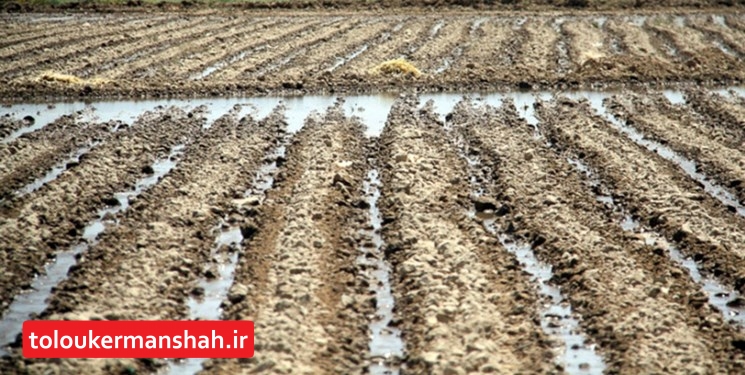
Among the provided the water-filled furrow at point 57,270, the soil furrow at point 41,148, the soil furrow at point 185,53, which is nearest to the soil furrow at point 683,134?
the water-filled furrow at point 57,270

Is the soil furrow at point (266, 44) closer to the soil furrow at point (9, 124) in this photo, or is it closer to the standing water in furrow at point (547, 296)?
the soil furrow at point (9, 124)

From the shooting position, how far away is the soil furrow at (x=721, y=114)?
17.0 meters

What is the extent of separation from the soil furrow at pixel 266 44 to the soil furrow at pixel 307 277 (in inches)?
357

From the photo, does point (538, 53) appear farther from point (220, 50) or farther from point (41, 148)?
point (41, 148)

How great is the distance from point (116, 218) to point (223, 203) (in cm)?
121

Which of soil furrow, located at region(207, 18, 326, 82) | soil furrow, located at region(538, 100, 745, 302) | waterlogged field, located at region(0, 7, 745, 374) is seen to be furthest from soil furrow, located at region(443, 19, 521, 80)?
soil furrow, located at region(538, 100, 745, 302)

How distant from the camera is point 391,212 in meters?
12.4

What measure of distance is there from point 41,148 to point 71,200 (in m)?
3.64

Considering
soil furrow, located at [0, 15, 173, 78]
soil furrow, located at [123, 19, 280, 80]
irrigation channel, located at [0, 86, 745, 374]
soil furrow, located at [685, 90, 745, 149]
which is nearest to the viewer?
irrigation channel, located at [0, 86, 745, 374]

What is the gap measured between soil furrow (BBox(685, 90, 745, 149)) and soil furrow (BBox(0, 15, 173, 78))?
13.6 meters

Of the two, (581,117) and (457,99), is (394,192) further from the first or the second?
(457,99)

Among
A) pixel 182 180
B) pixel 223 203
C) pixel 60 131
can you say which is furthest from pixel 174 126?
pixel 223 203

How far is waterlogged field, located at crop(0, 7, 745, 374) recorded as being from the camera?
8742 mm

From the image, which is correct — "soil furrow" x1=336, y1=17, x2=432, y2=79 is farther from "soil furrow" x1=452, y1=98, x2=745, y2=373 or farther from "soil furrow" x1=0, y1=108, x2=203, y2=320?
"soil furrow" x1=452, y1=98, x2=745, y2=373
